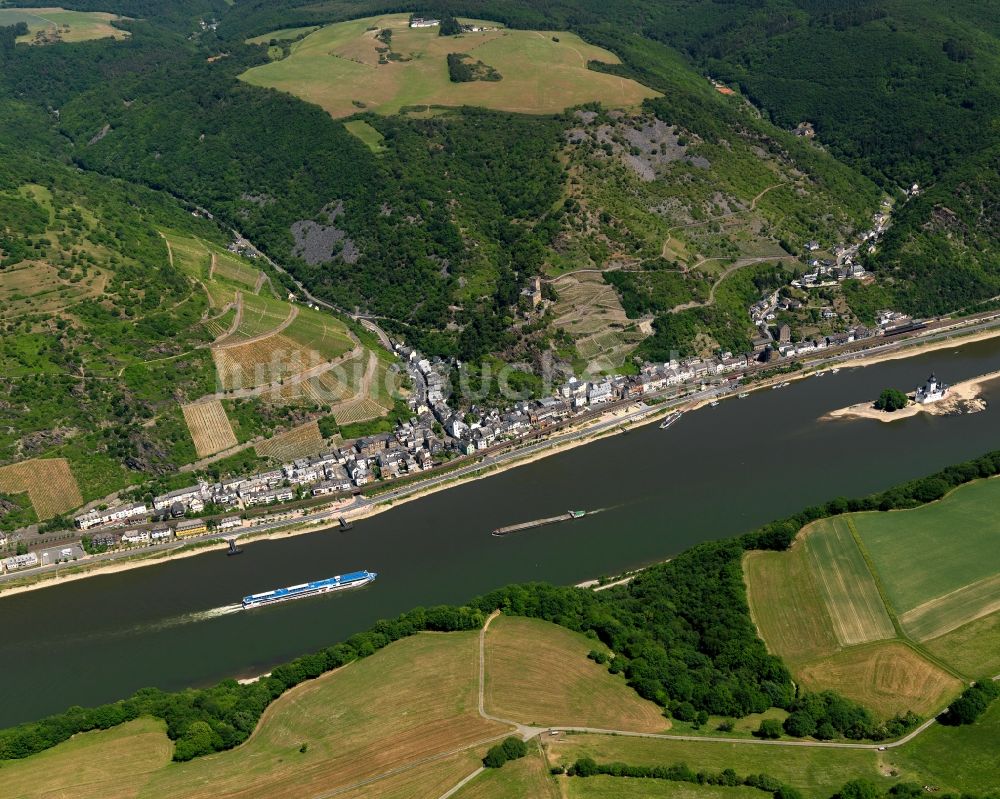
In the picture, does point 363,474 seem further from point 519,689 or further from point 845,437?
point 845,437

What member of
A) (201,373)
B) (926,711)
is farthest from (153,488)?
(926,711)

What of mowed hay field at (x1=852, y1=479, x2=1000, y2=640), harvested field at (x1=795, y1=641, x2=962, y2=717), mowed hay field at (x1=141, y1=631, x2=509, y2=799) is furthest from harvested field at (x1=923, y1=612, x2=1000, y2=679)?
mowed hay field at (x1=141, y1=631, x2=509, y2=799)

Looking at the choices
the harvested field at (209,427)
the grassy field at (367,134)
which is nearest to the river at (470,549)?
the harvested field at (209,427)

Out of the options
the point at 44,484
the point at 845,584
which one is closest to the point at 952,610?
the point at 845,584

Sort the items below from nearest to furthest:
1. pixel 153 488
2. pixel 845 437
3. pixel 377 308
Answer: pixel 153 488
pixel 845 437
pixel 377 308

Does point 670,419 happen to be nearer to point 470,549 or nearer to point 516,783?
point 470,549

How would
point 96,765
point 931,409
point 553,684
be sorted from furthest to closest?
point 931,409
point 553,684
point 96,765

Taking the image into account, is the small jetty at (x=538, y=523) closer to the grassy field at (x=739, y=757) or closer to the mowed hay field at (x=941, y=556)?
the mowed hay field at (x=941, y=556)
